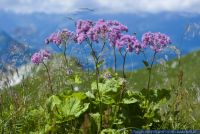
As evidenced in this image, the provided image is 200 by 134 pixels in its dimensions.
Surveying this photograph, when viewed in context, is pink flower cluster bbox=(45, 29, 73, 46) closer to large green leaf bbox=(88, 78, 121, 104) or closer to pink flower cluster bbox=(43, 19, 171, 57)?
pink flower cluster bbox=(43, 19, 171, 57)

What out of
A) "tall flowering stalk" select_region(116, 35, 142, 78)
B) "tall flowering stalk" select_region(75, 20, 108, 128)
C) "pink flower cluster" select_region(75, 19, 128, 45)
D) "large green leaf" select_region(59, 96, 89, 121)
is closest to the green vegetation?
"large green leaf" select_region(59, 96, 89, 121)

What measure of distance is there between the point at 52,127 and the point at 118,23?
88.3 inches

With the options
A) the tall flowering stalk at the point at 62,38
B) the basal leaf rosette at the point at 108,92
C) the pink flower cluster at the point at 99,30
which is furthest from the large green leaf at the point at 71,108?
the tall flowering stalk at the point at 62,38

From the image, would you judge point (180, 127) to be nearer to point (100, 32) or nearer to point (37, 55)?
point (100, 32)

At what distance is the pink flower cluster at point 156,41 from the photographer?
29.9 feet

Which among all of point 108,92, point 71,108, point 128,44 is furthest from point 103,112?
point 128,44

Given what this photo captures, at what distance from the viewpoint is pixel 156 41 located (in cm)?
916

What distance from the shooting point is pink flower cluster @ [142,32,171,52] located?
9109 millimetres

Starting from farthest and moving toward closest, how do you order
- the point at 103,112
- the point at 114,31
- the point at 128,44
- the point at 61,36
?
the point at 61,36 → the point at 103,112 → the point at 128,44 → the point at 114,31

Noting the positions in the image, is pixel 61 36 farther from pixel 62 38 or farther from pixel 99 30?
pixel 99 30

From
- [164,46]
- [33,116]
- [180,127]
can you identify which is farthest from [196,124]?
[33,116]

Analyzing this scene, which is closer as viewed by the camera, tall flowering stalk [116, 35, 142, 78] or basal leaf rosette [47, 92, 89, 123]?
basal leaf rosette [47, 92, 89, 123]

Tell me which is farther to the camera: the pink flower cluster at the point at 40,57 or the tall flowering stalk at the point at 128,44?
the pink flower cluster at the point at 40,57

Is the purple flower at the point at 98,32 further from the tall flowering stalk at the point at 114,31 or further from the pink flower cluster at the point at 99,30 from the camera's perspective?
the tall flowering stalk at the point at 114,31
